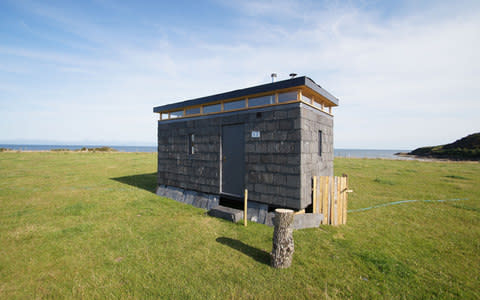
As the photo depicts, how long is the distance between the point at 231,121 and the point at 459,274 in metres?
7.46

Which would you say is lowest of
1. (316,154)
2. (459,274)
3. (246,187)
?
(459,274)

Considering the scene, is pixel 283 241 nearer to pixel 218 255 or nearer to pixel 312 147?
pixel 218 255

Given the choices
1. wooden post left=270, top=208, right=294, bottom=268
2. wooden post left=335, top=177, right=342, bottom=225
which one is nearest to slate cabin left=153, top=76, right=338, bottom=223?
wooden post left=335, top=177, right=342, bottom=225

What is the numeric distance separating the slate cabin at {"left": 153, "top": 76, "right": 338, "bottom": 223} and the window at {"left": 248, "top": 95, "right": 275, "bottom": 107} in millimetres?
36

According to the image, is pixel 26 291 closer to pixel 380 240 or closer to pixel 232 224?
pixel 232 224

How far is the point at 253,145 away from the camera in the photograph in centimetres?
763

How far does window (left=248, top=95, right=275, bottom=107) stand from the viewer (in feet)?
24.0

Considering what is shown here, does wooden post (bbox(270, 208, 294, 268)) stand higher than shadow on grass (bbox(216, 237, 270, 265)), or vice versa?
wooden post (bbox(270, 208, 294, 268))

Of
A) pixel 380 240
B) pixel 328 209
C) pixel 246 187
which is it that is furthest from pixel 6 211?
pixel 380 240

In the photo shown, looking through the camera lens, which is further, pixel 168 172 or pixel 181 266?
pixel 168 172

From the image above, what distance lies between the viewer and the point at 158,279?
4055 millimetres

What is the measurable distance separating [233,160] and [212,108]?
8.57 feet

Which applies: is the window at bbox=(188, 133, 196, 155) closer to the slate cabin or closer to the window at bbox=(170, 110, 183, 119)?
the slate cabin

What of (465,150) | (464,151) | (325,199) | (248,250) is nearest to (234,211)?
(248,250)
